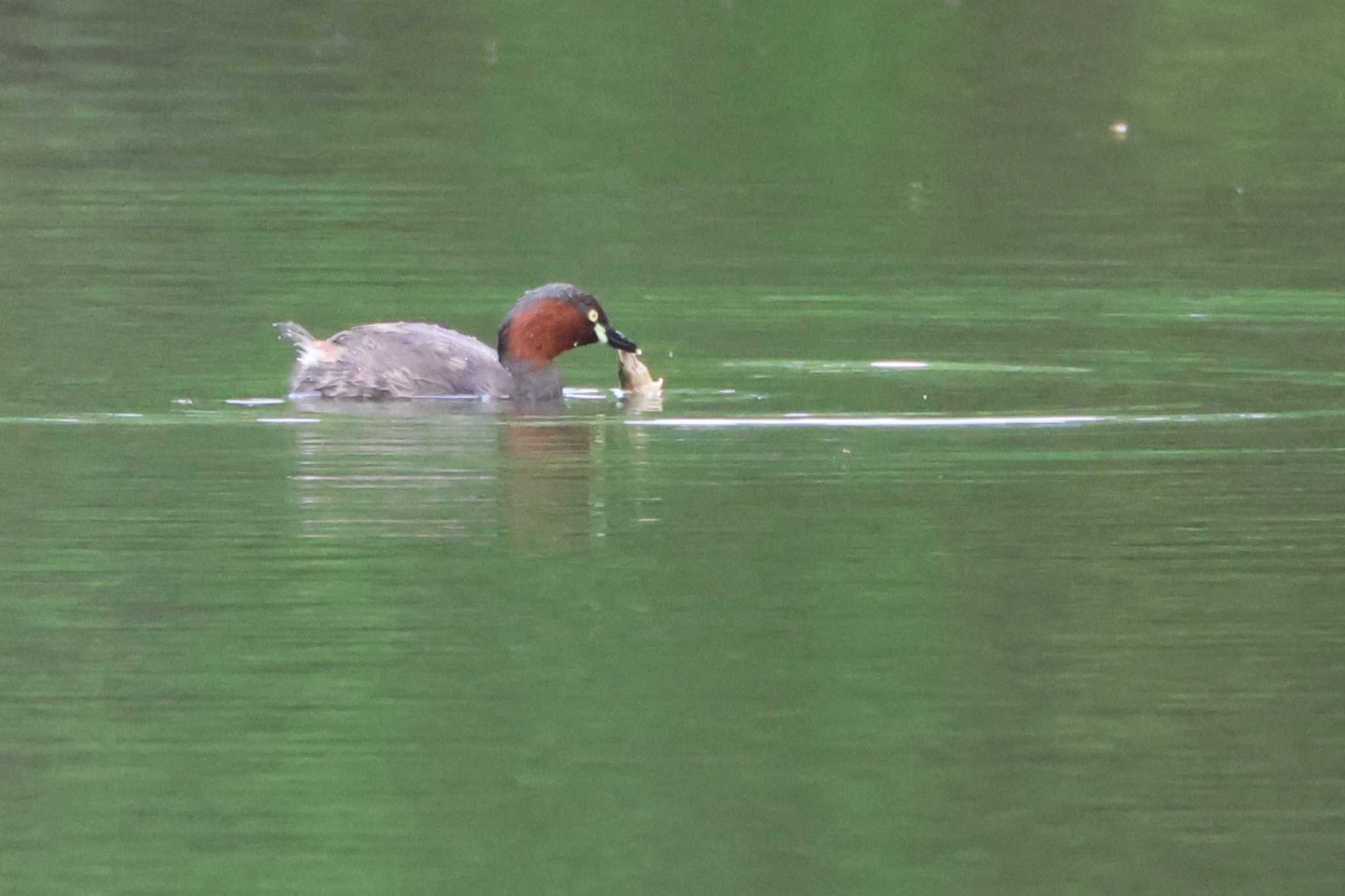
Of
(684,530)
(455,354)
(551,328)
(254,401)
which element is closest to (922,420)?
(551,328)

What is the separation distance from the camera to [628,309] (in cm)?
1542

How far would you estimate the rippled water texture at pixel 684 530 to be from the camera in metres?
6.62

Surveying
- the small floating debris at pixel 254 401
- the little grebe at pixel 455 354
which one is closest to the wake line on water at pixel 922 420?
the little grebe at pixel 455 354

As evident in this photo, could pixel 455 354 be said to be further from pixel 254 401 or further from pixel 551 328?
pixel 254 401

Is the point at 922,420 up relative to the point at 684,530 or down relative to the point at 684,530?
up

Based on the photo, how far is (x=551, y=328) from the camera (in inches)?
518

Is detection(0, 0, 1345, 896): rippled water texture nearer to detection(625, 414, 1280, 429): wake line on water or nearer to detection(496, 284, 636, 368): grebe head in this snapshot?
detection(625, 414, 1280, 429): wake line on water

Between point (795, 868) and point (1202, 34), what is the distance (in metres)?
25.2

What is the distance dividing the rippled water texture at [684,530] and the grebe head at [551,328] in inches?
15.4

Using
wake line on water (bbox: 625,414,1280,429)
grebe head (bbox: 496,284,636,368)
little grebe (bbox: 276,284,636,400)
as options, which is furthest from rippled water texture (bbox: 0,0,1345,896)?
grebe head (bbox: 496,284,636,368)

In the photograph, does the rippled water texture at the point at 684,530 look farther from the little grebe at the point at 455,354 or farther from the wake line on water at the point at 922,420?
the little grebe at the point at 455,354

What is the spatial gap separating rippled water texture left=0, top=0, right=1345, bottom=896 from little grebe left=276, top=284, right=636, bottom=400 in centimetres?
23

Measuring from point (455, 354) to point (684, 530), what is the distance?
3.43m

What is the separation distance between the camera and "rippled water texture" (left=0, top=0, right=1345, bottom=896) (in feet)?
21.7
